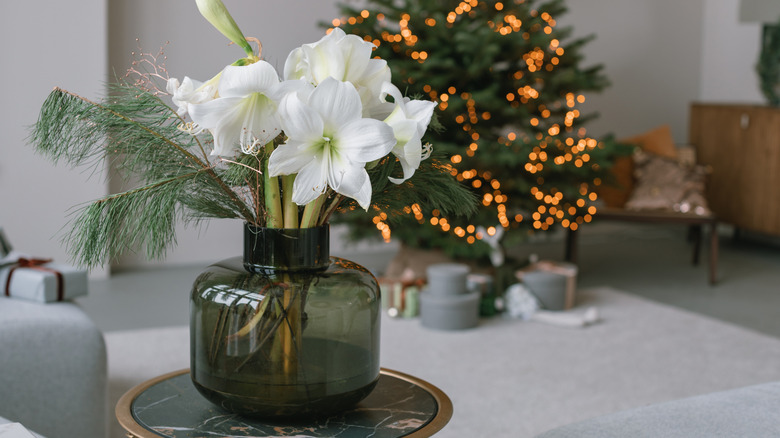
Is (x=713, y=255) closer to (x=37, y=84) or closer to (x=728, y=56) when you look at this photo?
(x=728, y=56)

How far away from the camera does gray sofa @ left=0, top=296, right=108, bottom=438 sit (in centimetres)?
180

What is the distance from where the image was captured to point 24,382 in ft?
5.95

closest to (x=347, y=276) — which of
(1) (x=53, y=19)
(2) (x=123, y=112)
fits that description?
(2) (x=123, y=112)

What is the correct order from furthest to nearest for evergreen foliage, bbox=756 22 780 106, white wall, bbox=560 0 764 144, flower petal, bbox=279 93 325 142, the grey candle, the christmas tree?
white wall, bbox=560 0 764 144 < evergreen foliage, bbox=756 22 780 106 < the christmas tree < the grey candle < flower petal, bbox=279 93 325 142

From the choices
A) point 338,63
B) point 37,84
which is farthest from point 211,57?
point 338,63

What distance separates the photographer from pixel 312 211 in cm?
106

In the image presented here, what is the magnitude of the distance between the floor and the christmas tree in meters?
0.70

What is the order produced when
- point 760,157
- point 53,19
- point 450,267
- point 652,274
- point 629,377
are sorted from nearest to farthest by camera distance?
point 629,377 → point 450,267 → point 53,19 → point 652,274 → point 760,157

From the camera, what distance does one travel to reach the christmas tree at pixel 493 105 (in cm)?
341

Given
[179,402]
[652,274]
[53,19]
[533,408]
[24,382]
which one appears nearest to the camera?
[179,402]

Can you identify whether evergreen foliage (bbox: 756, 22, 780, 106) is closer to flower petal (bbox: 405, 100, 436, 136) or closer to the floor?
the floor

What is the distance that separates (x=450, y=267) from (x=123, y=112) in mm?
2305

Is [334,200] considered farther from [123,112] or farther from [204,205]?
[123,112]

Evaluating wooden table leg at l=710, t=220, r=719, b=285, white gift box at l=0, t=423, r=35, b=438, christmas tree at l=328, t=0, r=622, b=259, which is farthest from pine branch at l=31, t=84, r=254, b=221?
wooden table leg at l=710, t=220, r=719, b=285
